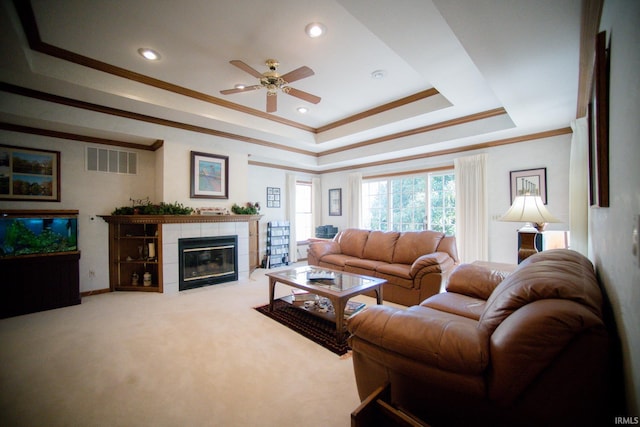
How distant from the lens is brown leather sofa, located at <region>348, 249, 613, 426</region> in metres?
0.88

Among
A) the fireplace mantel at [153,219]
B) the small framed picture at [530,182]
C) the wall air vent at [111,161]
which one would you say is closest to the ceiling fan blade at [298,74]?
the fireplace mantel at [153,219]

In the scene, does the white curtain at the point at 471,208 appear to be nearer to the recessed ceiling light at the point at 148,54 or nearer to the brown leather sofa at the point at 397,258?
the brown leather sofa at the point at 397,258

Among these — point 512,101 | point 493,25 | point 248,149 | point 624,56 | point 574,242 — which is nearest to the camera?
point 624,56

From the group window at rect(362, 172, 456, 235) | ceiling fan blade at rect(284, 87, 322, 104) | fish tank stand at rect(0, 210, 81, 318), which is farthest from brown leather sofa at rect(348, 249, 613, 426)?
fish tank stand at rect(0, 210, 81, 318)

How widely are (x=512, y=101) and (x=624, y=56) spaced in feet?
7.87

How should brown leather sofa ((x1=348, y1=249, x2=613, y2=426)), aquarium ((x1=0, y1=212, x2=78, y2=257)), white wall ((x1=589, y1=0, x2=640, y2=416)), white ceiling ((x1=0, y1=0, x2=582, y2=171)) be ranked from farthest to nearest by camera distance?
1. aquarium ((x1=0, y1=212, x2=78, y2=257))
2. white ceiling ((x1=0, y1=0, x2=582, y2=171))
3. brown leather sofa ((x1=348, y1=249, x2=613, y2=426))
4. white wall ((x1=589, y1=0, x2=640, y2=416))

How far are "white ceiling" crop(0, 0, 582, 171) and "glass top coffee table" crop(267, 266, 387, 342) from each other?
226cm

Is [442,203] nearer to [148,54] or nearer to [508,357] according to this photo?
[508,357]

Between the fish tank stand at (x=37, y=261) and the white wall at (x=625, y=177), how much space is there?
5.05m

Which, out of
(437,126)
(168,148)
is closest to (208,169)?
(168,148)

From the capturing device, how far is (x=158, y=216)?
401cm

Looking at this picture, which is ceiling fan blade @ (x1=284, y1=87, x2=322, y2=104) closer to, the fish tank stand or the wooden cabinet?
the wooden cabinet

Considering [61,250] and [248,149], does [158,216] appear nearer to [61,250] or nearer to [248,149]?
[61,250]

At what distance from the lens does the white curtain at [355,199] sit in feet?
20.9
